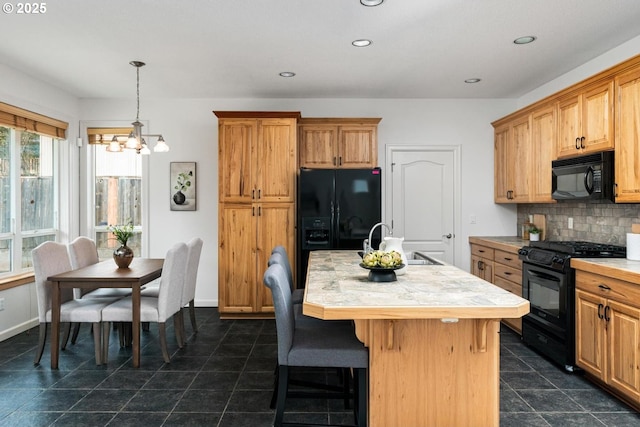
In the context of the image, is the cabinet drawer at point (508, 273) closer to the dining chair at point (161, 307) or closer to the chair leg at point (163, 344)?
the dining chair at point (161, 307)

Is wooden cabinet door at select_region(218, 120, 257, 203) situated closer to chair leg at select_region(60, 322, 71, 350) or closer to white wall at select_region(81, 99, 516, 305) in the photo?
white wall at select_region(81, 99, 516, 305)

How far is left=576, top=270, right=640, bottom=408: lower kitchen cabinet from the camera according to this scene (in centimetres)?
263

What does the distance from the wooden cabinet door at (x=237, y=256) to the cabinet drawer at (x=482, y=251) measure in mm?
2633

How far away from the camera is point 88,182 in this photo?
5406 millimetres

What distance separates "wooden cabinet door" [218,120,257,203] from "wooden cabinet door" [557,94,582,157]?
3061 millimetres

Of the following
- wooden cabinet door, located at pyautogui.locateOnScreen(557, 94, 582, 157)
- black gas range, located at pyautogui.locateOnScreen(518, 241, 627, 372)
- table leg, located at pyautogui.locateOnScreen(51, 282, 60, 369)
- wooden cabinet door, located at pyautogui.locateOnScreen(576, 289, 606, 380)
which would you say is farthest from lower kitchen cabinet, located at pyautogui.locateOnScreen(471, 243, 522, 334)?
table leg, located at pyautogui.locateOnScreen(51, 282, 60, 369)

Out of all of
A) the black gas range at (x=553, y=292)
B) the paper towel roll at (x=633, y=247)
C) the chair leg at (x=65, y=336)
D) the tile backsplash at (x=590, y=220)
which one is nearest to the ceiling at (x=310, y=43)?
the tile backsplash at (x=590, y=220)

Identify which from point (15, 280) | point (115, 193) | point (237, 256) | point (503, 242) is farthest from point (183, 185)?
point (503, 242)

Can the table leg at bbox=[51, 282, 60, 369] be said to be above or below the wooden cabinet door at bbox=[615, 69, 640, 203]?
below

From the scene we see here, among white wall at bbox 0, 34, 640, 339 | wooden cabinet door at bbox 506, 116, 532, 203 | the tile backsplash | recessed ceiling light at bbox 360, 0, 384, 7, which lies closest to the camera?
recessed ceiling light at bbox 360, 0, 384, 7

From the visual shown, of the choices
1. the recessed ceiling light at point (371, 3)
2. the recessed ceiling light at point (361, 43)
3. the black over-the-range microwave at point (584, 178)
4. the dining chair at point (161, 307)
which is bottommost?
the dining chair at point (161, 307)

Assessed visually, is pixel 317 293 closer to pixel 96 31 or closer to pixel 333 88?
pixel 96 31

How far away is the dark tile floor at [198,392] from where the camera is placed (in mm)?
2584

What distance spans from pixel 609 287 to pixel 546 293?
0.71 metres
